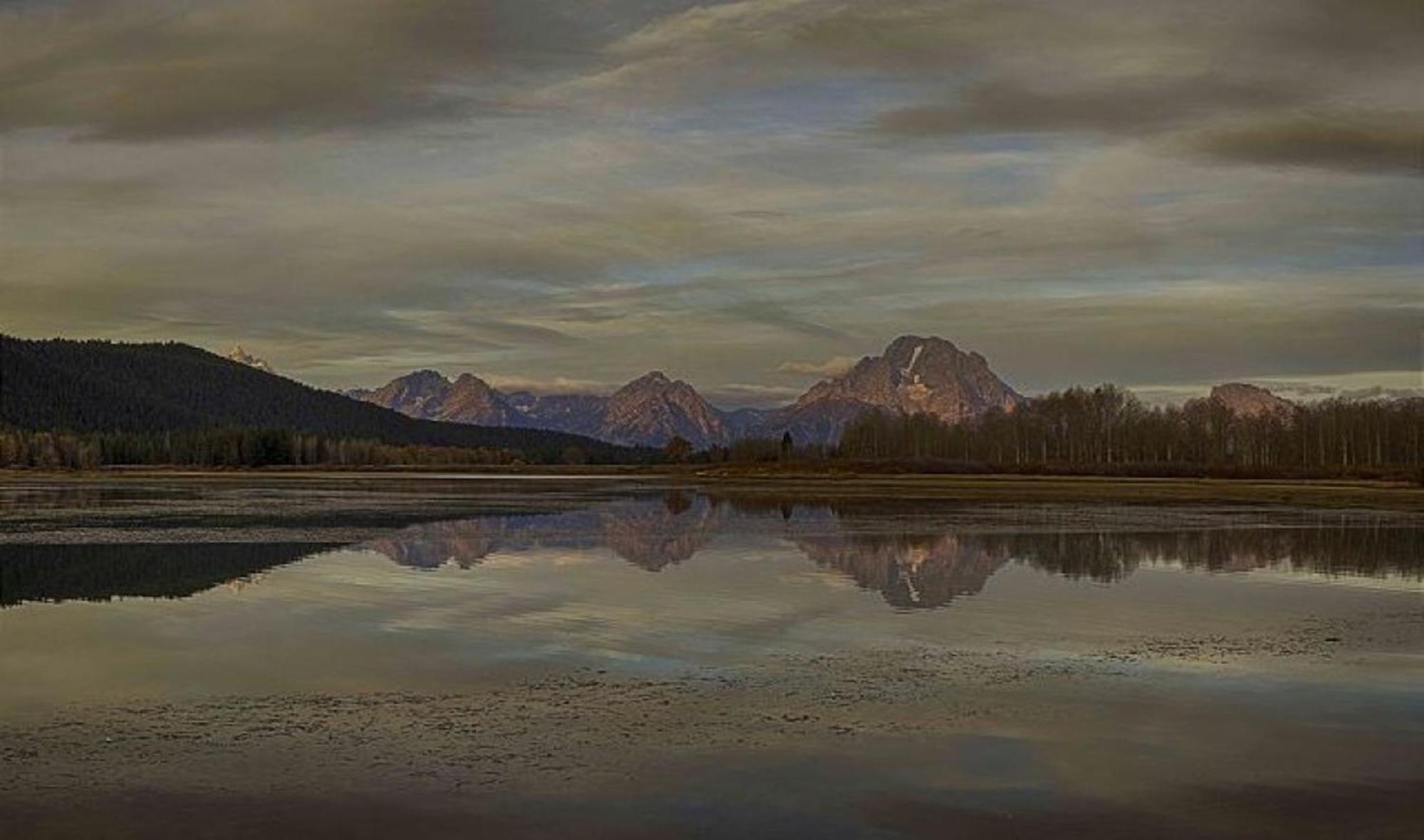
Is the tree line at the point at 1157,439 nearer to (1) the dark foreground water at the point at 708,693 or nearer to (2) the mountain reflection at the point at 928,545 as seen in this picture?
(2) the mountain reflection at the point at 928,545

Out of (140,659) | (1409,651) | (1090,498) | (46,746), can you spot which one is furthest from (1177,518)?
(46,746)

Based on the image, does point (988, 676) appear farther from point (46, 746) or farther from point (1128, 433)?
point (1128, 433)

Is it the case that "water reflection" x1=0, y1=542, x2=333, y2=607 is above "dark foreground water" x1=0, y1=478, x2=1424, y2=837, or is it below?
above

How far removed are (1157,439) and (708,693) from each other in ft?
503

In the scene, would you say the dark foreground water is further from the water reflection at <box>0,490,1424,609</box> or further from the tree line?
the tree line

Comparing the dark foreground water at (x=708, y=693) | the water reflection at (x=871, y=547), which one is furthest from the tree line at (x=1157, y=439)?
the dark foreground water at (x=708, y=693)

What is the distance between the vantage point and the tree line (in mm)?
140625

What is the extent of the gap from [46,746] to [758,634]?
37.2 feet

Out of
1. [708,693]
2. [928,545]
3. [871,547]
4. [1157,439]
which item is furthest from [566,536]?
[1157,439]

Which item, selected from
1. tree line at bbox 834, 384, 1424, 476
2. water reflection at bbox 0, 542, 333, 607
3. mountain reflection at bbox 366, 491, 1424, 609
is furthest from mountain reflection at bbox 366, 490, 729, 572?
tree line at bbox 834, 384, 1424, 476

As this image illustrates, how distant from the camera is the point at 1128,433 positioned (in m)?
164

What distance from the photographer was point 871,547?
39281 mm

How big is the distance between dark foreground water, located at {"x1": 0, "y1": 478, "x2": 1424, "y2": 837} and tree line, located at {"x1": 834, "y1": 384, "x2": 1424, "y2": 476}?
98.9m

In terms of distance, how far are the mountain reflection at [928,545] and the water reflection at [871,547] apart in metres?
0.08
